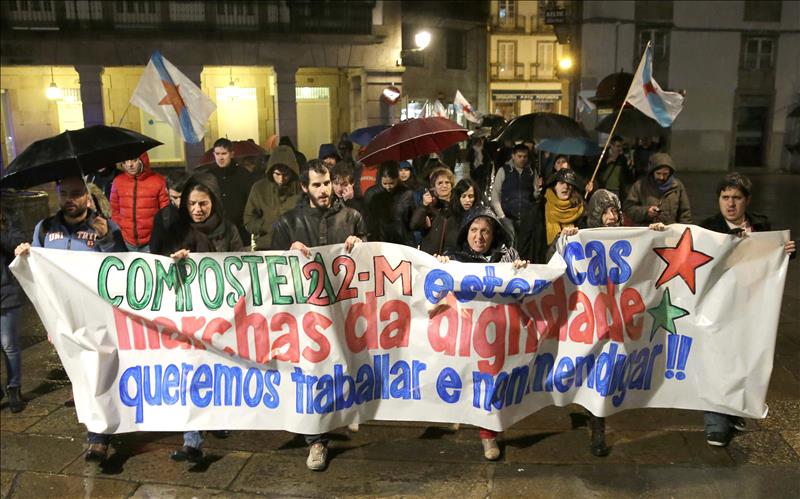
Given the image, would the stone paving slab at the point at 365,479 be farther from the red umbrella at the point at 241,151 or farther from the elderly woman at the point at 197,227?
the red umbrella at the point at 241,151

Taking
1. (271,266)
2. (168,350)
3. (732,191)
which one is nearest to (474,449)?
(271,266)

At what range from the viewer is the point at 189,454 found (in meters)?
4.16

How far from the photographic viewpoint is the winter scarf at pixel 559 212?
582 cm

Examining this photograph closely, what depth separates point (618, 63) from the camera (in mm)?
26312

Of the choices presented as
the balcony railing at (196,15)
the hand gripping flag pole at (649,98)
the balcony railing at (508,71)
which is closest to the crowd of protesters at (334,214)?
the hand gripping flag pole at (649,98)

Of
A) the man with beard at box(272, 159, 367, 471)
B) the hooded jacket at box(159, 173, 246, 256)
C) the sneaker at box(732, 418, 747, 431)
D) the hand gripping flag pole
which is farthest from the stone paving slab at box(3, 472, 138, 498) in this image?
the hand gripping flag pole

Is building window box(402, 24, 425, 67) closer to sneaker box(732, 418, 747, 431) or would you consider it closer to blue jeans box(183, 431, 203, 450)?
sneaker box(732, 418, 747, 431)

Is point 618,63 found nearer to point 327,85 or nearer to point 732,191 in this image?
point 327,85

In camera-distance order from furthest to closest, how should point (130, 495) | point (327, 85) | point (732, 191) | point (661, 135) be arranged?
point (327, 85) < point (661, 135) < point (732, 191) < point (130, 495)

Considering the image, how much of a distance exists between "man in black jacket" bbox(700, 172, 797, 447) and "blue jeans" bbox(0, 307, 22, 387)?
4.84 meters

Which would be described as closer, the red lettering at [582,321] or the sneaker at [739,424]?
the red lettering at [582,321]

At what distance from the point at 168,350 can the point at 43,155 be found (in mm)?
1631

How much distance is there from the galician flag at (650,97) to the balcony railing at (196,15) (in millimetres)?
18217

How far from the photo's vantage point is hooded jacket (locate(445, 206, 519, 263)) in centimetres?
426
